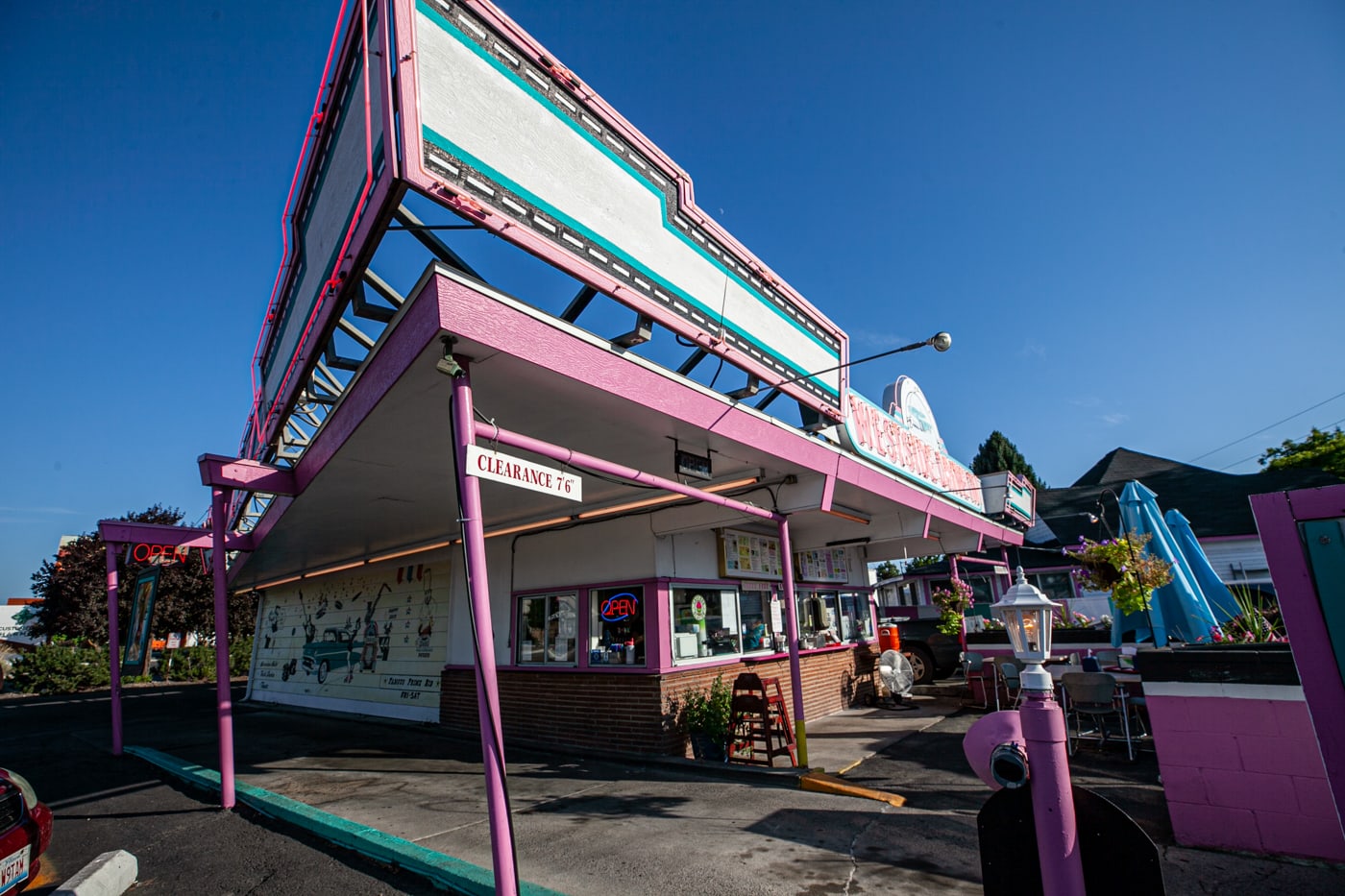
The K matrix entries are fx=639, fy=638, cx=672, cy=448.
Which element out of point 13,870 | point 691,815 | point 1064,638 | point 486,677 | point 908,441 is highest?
point 908,441

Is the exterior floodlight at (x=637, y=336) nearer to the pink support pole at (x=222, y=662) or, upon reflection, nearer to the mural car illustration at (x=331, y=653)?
the pink support pole at (x=222, y=662)

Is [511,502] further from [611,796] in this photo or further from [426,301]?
[426,301]

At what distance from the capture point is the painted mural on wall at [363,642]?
12.0 meters

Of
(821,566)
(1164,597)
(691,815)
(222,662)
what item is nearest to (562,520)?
(222,662)

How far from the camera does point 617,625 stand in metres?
8.91

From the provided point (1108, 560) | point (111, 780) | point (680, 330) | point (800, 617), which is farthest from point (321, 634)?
point (1108, 560)

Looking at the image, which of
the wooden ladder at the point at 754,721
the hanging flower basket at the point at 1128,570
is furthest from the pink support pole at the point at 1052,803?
the hanging flower basket at the point at 1128,570

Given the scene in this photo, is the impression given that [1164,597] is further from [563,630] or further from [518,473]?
[518,473]

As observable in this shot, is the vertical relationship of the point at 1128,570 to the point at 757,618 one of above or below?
above

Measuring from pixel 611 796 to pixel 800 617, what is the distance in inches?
232

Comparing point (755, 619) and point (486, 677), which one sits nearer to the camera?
point (486, 677)

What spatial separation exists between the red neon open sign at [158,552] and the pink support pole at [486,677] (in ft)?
25.1

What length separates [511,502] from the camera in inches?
350

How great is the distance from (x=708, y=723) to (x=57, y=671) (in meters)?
27.8
